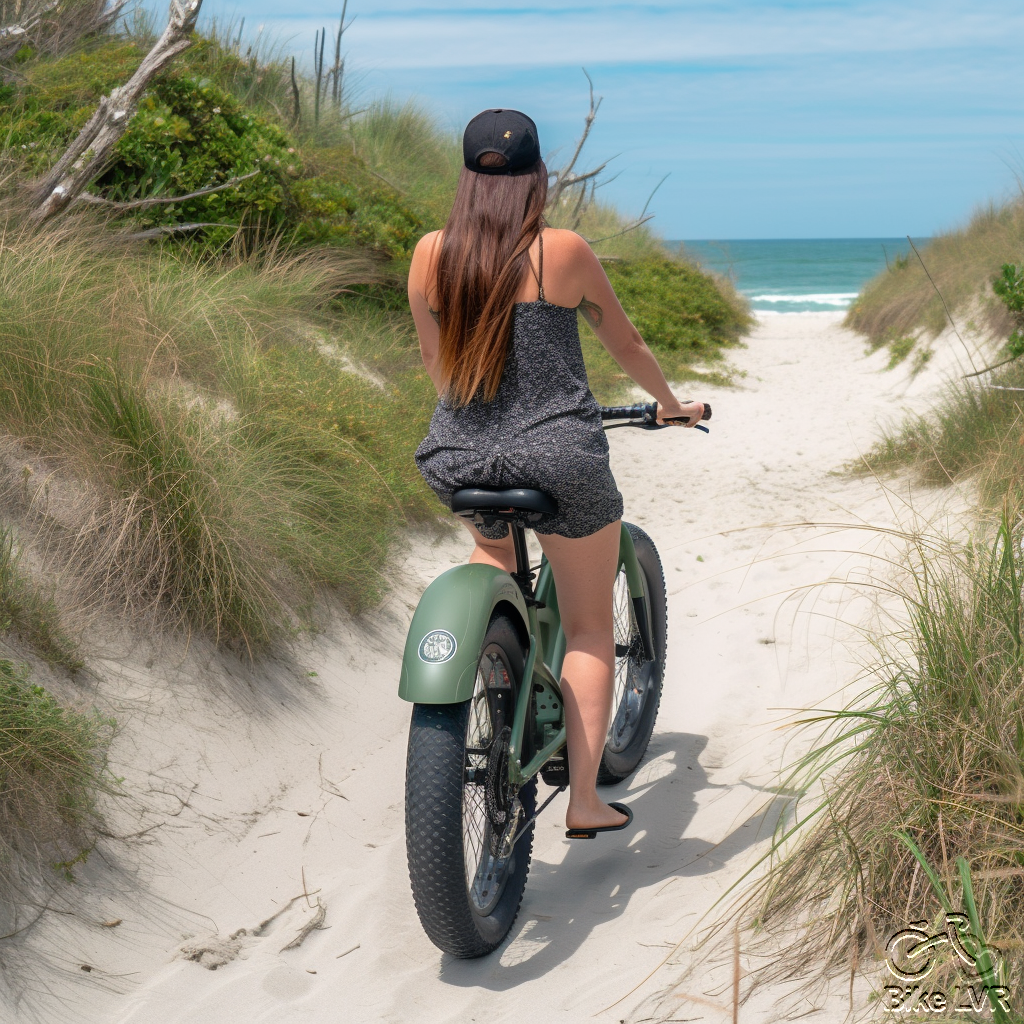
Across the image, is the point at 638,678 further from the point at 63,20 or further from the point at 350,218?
the point at 63,20

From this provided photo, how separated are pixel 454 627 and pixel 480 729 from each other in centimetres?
50

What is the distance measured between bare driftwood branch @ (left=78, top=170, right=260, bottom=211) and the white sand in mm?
3559

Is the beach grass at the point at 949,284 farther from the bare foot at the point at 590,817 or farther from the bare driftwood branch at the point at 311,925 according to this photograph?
the bare driftwood branch at the point at 311,925

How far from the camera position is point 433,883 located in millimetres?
Result: 2539

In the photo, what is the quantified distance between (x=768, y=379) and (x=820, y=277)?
48.5m

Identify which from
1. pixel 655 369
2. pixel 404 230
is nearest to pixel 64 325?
pixel 655 369

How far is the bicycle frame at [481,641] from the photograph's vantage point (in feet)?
8.34

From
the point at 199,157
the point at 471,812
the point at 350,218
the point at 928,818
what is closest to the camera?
the point at 928,818

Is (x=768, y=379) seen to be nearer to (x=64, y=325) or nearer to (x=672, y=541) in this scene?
(x=672, y=541)

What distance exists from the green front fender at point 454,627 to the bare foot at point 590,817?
0.70 metres

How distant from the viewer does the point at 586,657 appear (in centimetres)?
310

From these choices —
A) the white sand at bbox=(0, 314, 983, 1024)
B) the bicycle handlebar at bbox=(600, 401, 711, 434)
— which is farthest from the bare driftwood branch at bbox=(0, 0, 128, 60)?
the bicycle handlebar at bbox=(600, 401, 711, 434)

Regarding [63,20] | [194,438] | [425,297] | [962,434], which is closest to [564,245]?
[425,297]

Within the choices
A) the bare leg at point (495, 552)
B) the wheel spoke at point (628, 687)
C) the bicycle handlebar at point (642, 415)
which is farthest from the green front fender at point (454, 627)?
the wheel spoke at point (628, 687)
